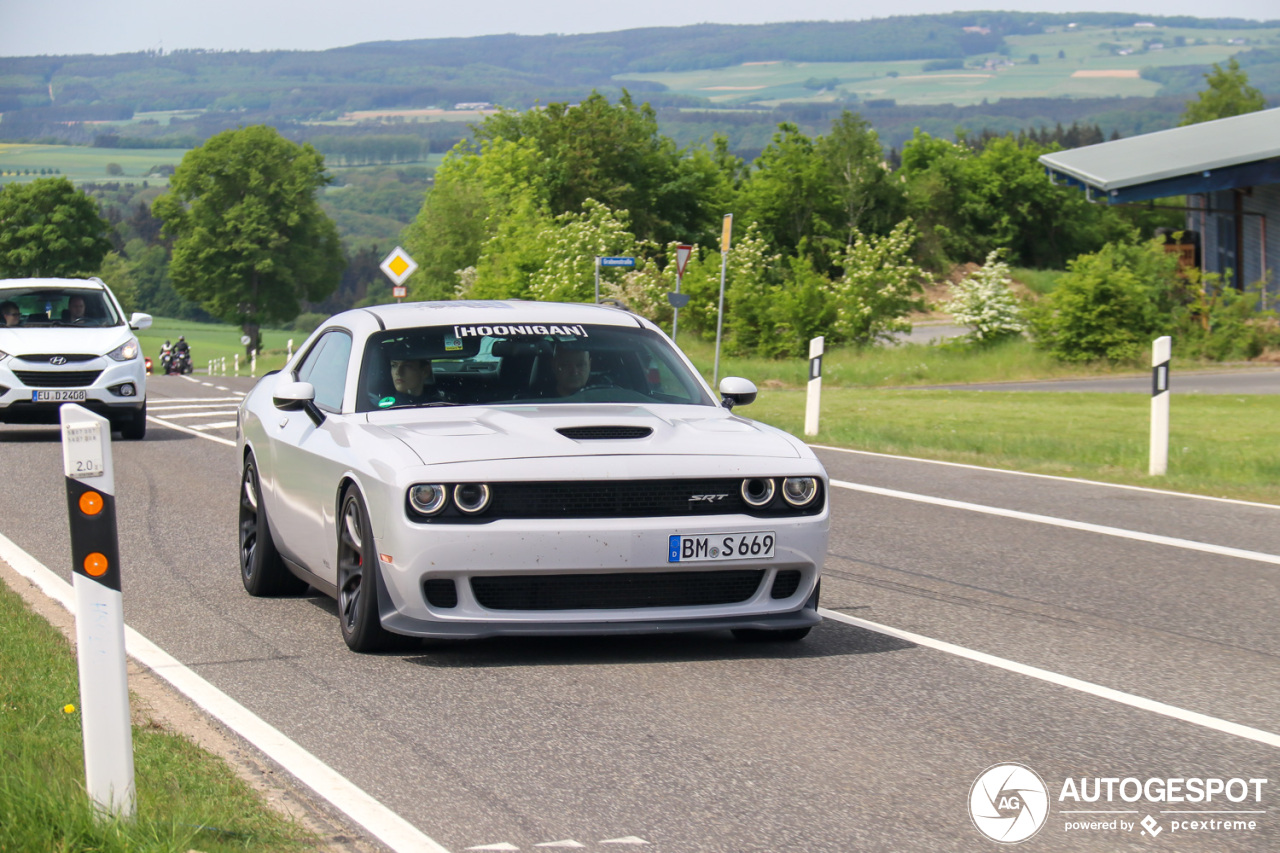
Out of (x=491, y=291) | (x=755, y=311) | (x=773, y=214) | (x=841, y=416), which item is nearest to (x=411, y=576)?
(x=841, y=416)

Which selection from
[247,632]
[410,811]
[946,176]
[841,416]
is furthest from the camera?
[946,176]

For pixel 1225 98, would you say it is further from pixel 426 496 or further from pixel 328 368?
pixel 426 496

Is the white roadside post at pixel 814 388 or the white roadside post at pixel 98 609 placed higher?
the white roadside post at pixel 98 609

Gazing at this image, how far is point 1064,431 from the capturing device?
19172 mm

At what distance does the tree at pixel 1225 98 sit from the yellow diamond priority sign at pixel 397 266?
65.2 m

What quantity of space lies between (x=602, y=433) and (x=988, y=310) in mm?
31384

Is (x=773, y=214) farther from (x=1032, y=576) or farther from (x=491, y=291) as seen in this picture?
(x=1032, y=576)

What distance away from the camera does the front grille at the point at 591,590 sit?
6.14 metres

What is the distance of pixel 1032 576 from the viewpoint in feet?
28.7

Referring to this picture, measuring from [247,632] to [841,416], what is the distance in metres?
16.2

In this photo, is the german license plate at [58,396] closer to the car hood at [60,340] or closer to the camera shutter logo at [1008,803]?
the car hood at [60,340]

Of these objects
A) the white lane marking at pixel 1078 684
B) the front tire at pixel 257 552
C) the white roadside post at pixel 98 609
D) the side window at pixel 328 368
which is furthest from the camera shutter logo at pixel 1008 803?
the front tire at pixel 257 552

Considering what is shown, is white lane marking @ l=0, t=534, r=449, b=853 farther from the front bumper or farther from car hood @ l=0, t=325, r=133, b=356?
car hood @ l=0, t=325, r=133, b=356

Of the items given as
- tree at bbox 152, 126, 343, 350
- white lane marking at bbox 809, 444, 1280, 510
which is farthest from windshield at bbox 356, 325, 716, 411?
tree at bbox 152, 126, 343, 350
